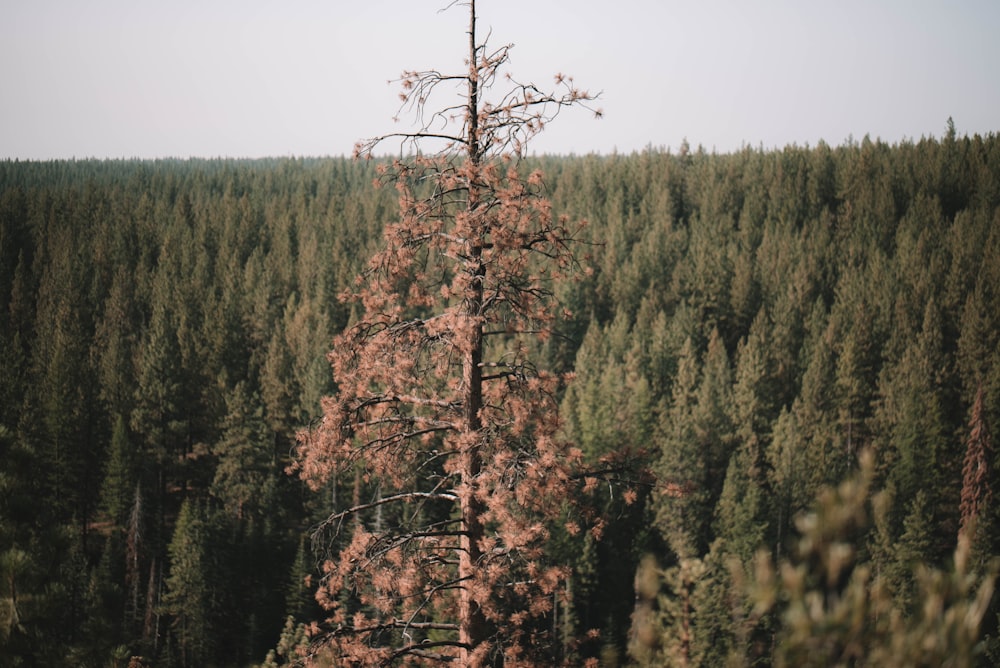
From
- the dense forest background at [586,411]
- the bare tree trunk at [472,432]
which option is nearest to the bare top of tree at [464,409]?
the bare tree trunk at [472,432]

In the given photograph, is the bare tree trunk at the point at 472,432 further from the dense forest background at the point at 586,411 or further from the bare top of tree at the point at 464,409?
the dense forest background at the point at 586,411

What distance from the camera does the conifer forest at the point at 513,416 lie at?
7.30m

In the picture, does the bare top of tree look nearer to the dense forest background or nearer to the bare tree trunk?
the bare tree trunk

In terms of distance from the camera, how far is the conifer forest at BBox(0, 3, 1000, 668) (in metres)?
7.30

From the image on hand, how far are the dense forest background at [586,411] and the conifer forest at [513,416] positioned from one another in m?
0.18

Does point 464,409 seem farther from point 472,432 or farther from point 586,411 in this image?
point 586,411

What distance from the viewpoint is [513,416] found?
25.3 feet

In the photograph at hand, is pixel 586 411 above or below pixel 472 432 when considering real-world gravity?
below

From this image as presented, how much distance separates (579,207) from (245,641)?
2825 inches

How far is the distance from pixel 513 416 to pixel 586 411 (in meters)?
36.9

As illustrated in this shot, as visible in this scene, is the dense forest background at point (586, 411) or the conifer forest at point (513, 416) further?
the dense forest background at point (586, 411)

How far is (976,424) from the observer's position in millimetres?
41219

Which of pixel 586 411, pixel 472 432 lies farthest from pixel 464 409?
pixel 586 411

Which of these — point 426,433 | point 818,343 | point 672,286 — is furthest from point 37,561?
point 672,286
